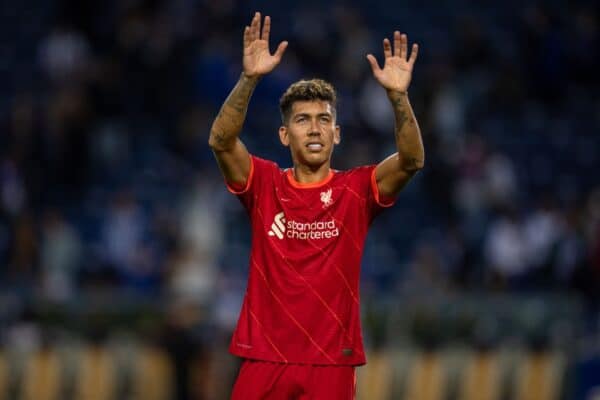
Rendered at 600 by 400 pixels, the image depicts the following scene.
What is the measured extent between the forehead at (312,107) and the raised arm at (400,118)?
0.29 meters

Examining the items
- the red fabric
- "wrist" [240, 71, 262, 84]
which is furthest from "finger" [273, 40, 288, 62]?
the red fabric

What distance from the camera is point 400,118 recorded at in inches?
275

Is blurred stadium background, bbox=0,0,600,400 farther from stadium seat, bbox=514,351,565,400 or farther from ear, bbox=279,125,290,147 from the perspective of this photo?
ear, bbox=279,125,290,147

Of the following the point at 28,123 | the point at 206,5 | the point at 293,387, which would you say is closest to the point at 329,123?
the point at 293,387

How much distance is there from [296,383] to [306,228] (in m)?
0.72

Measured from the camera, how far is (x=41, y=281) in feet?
53.6

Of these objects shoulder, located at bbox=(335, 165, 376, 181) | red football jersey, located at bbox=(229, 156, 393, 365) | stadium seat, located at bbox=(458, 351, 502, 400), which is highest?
shoulder, located at bbox=(335, 165, 376, 181)

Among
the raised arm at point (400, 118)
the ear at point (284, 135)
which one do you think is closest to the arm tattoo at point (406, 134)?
the raised arm at point (400, 118)

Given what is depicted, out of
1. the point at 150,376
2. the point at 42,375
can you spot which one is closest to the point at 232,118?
the point at 150,376

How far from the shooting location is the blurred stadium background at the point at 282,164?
15406 millimetres

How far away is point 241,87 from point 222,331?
8.03 meters

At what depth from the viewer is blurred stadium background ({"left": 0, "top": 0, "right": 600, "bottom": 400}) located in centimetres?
1541

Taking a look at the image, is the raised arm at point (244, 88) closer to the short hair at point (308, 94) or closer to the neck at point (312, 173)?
the short hair at point (308, 94)

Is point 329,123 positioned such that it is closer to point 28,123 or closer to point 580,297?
point 580,297
